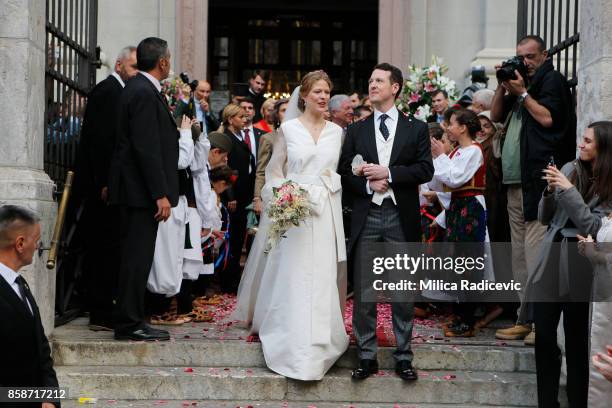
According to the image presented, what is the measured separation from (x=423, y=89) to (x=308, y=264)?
4284 millimetres

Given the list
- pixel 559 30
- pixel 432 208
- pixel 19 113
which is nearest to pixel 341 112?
pixel 432 208

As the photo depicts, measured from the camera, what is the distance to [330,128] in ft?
25.2

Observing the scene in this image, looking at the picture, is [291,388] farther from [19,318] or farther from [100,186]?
[19,318]

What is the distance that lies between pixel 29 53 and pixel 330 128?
225 cm

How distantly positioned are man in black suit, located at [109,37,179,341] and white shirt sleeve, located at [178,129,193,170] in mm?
455

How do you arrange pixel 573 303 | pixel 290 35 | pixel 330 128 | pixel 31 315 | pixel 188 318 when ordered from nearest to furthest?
pixel 31 315 → pixel 573 303 → pixel 330 128 → pixel 188 318 → pixel 290 35

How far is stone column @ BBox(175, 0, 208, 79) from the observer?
14.3 meters

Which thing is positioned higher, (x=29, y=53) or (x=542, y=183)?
(x=29, y=53)

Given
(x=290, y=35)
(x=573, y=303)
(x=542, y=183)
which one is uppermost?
(x=290, y=35)

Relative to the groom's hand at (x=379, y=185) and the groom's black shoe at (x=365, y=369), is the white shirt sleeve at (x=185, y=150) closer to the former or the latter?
the groom's hand at (x=379, y=185)

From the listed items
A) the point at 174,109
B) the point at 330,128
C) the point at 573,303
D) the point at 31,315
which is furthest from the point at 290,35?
the point at 31,315

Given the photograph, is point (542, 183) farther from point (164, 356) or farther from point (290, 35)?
point (290, 35)

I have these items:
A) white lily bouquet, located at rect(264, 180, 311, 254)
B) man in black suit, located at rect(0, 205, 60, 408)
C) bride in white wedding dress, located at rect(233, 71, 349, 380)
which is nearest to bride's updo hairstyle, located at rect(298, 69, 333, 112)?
bride in white wedding dress, located at rect(233, 71, 349, 380)

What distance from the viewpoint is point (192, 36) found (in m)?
14.4
